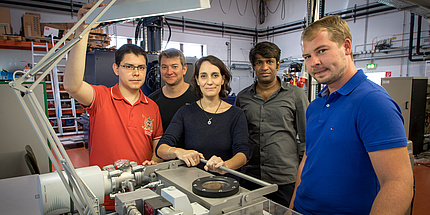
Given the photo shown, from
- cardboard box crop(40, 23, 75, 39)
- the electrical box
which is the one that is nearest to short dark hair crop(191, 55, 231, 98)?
the electrical box

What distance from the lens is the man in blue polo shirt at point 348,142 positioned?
79 cm

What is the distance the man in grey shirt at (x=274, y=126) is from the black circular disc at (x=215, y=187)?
0.93 m

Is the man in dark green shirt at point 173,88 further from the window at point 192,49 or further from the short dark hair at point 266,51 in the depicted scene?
the window at point 192,49

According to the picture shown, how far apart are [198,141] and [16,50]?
258 inches

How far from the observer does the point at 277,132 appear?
5.60 ft

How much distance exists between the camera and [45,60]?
0.55 meters

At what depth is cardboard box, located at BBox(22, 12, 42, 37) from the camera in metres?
5.39

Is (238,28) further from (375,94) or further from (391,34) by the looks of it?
(375,94)

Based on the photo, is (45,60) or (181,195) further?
(181,195)

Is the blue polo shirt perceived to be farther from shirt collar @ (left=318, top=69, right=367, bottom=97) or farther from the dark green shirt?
the dark green shirt

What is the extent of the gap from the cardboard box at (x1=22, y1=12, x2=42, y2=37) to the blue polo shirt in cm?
629

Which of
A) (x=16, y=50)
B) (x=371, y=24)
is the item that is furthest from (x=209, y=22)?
(x=16, y=50)

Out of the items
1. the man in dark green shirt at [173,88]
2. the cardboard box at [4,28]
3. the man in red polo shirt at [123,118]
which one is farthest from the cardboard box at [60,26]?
the man in red polo shirt at [123,118]

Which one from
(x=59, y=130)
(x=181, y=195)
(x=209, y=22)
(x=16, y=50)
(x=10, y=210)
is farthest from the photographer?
(x=209, y=22)
